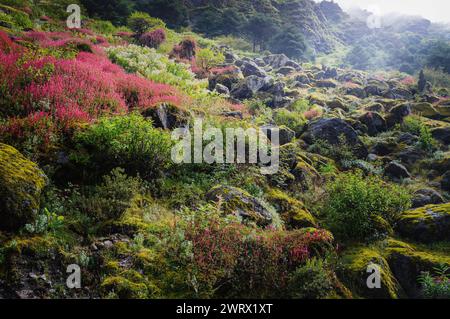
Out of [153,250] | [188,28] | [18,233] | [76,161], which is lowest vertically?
[153,250]

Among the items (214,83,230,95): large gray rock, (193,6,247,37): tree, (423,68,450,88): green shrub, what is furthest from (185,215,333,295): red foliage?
(193,6,247,37): tree

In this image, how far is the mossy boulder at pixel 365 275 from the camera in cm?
495

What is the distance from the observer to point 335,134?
43.5 feet

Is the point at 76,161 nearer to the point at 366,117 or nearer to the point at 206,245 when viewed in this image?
the point at 206,245

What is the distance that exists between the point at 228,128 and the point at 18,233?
18.8 ft

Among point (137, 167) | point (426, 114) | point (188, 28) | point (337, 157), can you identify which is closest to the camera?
point (137, 167)

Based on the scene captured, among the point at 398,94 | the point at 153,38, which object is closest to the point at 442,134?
the point at 398,94

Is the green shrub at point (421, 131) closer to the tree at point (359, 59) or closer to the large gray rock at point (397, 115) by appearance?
the large gray rock at point (397, 115)

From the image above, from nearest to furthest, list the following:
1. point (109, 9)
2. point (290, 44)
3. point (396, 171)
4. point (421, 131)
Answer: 1. point (396, 171)
2. point (421, 131)
3. point (109, 9)
4. point (290, 44)

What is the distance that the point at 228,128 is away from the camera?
9008 millimetres

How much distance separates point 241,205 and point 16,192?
373cm

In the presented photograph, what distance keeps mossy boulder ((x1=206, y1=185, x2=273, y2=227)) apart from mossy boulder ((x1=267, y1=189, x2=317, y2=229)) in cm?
64

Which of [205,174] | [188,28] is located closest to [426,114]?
[205,174]

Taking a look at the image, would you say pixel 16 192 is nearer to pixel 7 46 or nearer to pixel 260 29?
pixel 7 46
